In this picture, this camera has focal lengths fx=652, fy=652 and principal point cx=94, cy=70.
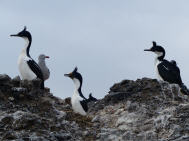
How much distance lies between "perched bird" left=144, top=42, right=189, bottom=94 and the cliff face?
2615mm

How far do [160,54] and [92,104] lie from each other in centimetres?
425

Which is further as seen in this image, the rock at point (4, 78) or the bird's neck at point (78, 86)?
the bird's neck at point (78, 86)

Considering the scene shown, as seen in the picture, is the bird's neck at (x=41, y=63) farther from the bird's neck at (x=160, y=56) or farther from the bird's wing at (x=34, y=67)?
the bird's neck at (x=160, y=56)

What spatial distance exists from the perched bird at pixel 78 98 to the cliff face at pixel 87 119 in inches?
60.7

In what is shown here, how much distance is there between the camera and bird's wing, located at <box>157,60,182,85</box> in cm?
2773

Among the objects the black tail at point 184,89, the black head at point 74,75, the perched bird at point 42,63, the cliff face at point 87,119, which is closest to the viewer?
the cliff face at point 87,119

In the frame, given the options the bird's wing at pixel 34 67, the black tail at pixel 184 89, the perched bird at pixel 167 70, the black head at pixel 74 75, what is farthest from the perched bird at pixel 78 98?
the black tail at pixel 184 89

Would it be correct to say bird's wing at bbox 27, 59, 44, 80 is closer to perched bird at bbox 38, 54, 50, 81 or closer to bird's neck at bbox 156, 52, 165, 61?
perched bird at bbox 38, 54, 50, 81

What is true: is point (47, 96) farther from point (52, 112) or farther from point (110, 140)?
point (110, 140)

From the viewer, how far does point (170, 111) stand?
21.5 m

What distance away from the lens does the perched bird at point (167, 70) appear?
27719 millimetres

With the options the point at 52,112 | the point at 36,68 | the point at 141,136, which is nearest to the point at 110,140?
the point at 141,136

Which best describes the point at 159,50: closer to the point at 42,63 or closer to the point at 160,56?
the point at 160,56

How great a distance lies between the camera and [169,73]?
27.8 metres
